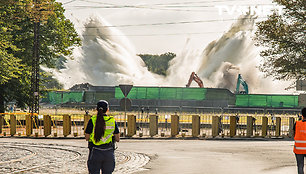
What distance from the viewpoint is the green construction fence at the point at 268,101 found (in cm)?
6312

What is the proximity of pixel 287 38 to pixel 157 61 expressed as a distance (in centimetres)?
14798

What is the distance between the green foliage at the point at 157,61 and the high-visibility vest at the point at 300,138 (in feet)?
552

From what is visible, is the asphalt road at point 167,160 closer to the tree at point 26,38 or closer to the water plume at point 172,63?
the tree at point 26,38

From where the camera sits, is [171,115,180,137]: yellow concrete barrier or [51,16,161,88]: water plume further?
[51,16,161,88]: water plume

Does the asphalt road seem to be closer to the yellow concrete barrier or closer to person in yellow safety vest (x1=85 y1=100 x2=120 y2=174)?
person in yellow safety vest (x1=85 y1=100 x2=120 y2=174)

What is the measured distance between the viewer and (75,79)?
535 ft

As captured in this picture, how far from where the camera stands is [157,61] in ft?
609

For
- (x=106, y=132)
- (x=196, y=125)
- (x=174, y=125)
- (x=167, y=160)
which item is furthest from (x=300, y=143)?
(x=174, y=125)

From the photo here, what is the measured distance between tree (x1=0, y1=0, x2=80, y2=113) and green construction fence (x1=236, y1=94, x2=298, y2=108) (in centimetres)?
2565

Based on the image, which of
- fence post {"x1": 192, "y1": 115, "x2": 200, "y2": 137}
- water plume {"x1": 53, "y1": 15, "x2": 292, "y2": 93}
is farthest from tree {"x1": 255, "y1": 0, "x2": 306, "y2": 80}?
water plume {"x1": 53, "y1": 15, "x2": 292, "y2": 93}

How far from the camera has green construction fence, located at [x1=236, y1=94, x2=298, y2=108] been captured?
6312 centimetres

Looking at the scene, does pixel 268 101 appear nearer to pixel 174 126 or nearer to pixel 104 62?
Answer: pixel 174 126

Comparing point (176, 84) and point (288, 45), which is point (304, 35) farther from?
point (176, 84)

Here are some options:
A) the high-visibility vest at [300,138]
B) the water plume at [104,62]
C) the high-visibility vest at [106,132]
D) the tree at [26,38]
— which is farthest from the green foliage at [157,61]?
the high-visibility vest at [106,132]
